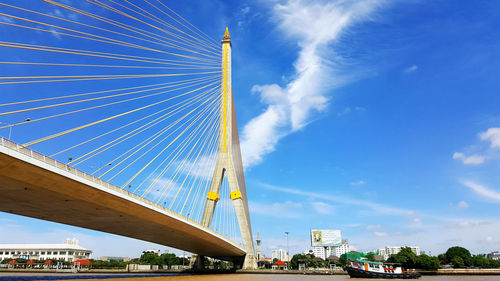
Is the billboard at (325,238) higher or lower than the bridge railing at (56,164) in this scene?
lower

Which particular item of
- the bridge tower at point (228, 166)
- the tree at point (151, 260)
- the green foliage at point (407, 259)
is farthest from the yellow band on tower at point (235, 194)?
the tree at point (151, 260)

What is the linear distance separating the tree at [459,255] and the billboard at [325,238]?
24.2m

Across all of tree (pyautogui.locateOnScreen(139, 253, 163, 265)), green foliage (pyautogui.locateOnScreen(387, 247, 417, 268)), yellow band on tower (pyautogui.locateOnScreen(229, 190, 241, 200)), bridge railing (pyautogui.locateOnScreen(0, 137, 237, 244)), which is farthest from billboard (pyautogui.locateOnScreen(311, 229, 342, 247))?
bridge railing (pyautogui.locateOnScreen(0, 137, 237, 244))

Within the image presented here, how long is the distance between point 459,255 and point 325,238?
28265 mm

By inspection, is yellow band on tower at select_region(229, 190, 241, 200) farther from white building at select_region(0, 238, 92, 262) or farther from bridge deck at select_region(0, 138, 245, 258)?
white building at select_region(0, 238, 92, 262)

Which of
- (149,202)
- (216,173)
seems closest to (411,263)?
(216,173)

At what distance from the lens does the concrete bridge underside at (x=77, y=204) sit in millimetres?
16688

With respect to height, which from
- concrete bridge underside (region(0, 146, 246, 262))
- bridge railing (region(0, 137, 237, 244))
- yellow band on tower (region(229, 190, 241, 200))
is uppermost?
yellow band on tower (region(229, 190, 241, 200))

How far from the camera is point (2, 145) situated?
14.7 m

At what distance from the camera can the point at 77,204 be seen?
73.5ft

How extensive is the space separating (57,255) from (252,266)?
7593cm

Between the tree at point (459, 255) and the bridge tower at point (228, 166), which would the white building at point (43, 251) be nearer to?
the bridge tower at point (228, 166)

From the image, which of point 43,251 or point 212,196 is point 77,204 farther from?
point 43,251

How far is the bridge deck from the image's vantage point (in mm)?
16359
